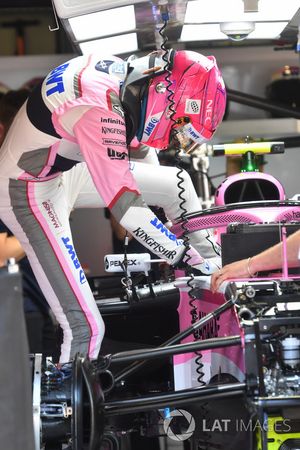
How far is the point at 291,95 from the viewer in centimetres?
620

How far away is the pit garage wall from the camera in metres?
6.12

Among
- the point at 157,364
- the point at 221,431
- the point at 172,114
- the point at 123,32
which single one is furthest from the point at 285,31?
the point at 221,431

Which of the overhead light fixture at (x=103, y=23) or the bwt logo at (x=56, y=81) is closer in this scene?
the bwt logo at (x=56, y=81)

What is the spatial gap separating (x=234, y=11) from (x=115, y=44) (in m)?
0.85

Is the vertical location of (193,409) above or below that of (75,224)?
below

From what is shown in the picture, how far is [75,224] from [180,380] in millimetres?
3102

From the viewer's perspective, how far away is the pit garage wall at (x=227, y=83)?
612cm

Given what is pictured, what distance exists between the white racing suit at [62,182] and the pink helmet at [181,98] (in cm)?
14

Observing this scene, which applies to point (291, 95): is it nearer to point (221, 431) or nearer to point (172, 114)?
point (172, 114)

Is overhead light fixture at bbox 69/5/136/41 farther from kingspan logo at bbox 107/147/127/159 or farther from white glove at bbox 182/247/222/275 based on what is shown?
white glove at bbox 182/247/222/275


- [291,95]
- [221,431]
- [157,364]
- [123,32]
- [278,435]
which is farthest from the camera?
[291,95]

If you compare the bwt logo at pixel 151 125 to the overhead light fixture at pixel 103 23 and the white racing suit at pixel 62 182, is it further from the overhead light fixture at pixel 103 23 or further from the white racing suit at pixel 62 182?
the overhead light fixture at pixel 103 23

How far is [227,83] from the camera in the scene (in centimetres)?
657

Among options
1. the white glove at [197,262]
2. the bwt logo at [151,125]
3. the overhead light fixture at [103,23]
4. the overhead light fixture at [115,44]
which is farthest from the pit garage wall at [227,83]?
the white glove at [197,262]
